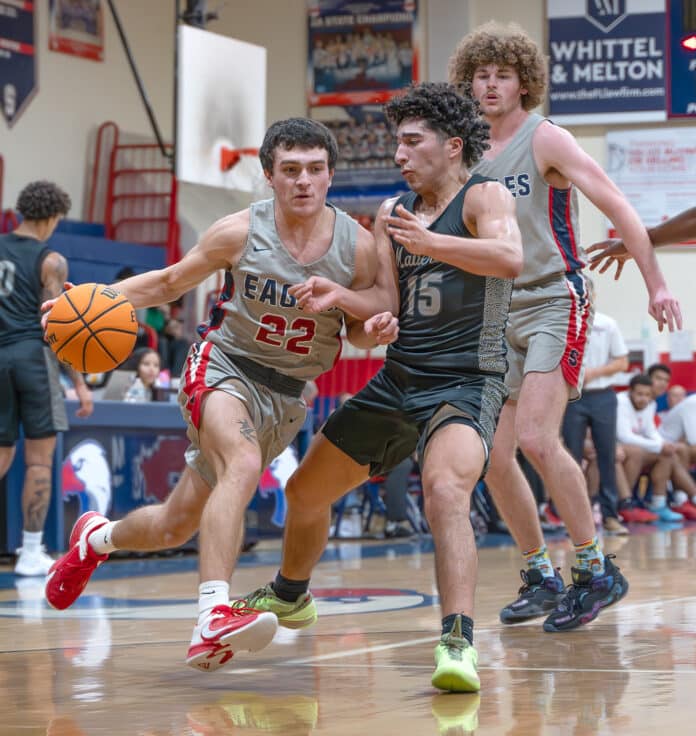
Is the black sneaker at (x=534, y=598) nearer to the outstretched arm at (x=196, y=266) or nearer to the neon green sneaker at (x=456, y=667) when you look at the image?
the neon green sneaker at (x=456, y=667)

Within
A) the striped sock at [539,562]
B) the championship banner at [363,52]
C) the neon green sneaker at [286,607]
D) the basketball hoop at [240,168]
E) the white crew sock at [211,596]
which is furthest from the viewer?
the championship banner at [363,52]

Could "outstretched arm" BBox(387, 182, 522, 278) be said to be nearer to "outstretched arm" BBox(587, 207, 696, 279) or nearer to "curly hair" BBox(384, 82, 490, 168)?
"curly hair" BBox(384, 82, 490, 168)

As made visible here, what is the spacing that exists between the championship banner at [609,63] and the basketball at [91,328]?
1463cm

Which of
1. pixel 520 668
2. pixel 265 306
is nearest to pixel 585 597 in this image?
pixel 520 668

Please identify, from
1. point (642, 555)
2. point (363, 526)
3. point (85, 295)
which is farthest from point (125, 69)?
point (85, 295)

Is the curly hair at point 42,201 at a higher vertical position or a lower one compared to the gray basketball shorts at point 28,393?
higher

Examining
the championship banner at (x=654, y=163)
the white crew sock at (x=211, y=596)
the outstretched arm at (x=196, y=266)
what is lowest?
the white crew sock at (x=211, y=596)

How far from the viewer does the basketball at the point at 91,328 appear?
4.78 meters

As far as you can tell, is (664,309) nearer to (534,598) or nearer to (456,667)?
(534,598)

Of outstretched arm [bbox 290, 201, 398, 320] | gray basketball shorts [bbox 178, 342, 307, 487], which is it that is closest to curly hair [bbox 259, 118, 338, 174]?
outstretched arm [bbox 290, 201, 398, 320]

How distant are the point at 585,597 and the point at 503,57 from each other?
2.18 m

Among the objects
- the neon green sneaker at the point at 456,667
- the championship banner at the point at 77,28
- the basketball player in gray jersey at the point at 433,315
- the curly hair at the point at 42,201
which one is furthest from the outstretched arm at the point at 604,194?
the championship banner at the point at 77,28

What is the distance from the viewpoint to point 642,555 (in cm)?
949

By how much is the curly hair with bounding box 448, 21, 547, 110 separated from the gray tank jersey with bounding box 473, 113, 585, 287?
205 millimetres
